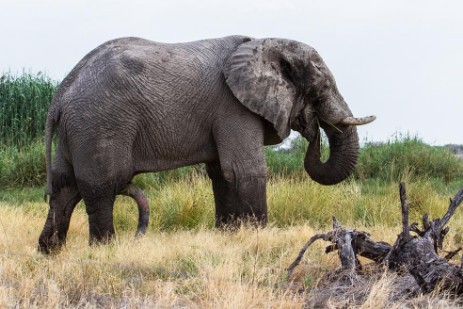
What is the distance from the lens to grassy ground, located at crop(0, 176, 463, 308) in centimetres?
478

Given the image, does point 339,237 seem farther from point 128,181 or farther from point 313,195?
point 313,195

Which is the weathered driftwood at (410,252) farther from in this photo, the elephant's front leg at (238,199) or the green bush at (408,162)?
the green bush at (408,162)

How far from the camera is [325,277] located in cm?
538

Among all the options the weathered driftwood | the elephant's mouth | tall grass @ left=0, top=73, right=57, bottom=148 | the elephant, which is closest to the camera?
the weathered driftwood

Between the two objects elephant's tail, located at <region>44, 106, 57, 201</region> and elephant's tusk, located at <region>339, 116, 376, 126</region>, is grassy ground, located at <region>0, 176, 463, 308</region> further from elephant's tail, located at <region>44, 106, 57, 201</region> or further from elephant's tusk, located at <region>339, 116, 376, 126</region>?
elephant's tusk, located at <region>339, 116, 376, 126</region>

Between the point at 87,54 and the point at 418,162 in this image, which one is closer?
the point at 87,54

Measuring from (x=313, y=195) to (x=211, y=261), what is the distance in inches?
169

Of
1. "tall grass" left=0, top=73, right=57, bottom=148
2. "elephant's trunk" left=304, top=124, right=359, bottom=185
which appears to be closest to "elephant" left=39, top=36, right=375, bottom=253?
"elephant's trunk" left=304, top=124, right=359, bottom=185

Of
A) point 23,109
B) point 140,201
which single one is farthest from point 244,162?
point 23,109

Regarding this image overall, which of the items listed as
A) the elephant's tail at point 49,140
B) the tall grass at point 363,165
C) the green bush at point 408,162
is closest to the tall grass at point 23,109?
the tall grass at point 363,165

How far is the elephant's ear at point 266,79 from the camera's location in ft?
23.9

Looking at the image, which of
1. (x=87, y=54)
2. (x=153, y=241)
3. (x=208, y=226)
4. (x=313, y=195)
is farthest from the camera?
(x=313, y=195)

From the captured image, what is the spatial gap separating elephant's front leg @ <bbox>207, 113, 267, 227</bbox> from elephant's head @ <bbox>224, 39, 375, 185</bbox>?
18cm

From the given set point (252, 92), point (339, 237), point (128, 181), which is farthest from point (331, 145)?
point (339, 237)
